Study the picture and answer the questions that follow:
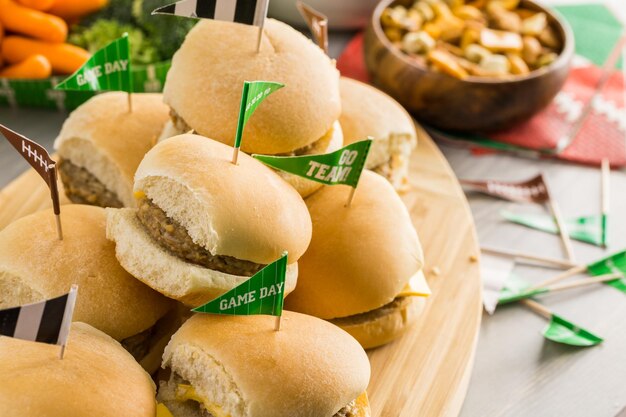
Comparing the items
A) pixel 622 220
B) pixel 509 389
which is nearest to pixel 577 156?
pixel 622 220

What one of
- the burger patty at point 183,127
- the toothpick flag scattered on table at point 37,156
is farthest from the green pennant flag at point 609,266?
the toothpick flag scattered on table at point 37,156

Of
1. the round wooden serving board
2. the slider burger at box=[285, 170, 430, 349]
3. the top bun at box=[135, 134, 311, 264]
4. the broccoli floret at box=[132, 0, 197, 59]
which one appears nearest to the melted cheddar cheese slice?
the slider burger at box=[285, 170, 430, 349]

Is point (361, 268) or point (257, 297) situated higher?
point (257, 297)

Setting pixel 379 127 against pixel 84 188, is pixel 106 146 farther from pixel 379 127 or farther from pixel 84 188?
pixel 379 127

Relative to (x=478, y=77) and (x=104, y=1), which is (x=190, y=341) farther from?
(x=104, y=1)

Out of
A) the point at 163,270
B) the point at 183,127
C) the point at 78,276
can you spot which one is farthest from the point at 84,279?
the point at 183,127

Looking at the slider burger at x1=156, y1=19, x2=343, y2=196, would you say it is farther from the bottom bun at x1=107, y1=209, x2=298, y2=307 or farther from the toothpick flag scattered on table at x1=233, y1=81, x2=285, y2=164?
the bottom bun at x1=107, y1=209, x2=298, y2=307
